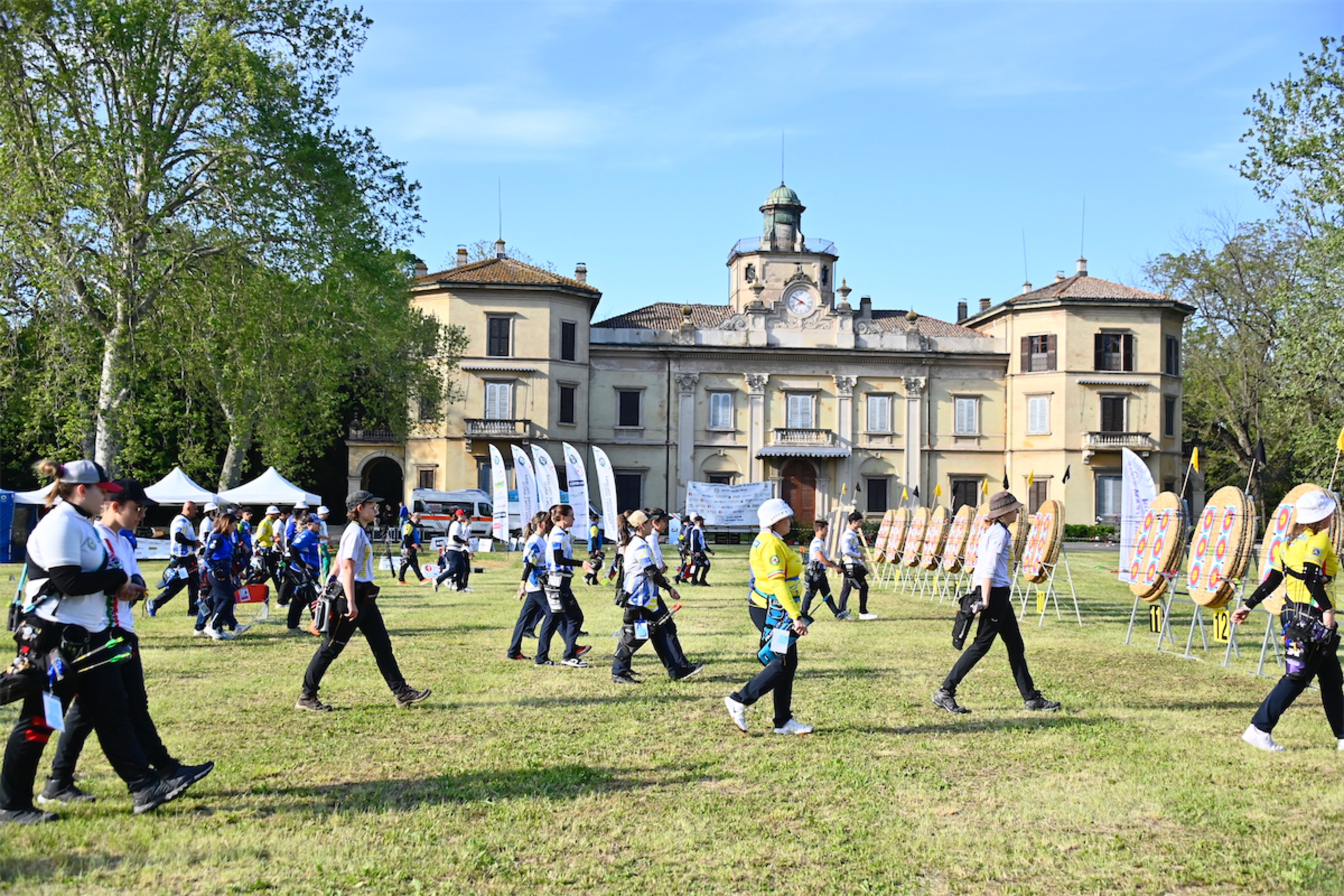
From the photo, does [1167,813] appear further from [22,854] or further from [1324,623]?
[22,854]

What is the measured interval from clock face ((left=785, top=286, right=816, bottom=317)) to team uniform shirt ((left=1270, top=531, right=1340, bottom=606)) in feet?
152

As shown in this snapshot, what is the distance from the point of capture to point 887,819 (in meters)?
6.43

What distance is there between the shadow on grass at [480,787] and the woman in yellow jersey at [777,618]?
107cm

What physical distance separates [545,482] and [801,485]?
90.5 ft

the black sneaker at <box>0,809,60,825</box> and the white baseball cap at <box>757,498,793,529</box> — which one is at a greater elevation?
the white baseball cap at <box>757,498,793,529</box>

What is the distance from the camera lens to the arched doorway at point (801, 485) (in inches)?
2093

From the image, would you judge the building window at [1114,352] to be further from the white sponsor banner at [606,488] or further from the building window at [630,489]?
the white sponsor banner at [606,488]

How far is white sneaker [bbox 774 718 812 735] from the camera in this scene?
8.71 m

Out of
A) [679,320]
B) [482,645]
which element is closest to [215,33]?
[482,645]

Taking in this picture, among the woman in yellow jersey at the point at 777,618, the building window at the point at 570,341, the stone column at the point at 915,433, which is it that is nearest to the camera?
the woman in yellow jersey at the point at 777,618

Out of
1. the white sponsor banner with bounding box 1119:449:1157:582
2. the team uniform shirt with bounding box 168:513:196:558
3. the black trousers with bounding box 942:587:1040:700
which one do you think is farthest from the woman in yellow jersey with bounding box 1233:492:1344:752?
the team uniform shirt with bounding box 168:513:196:558

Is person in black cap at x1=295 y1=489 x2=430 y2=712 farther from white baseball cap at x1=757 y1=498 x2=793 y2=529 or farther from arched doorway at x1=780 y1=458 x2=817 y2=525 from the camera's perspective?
arched doorway at x1=780 y1=458 x2=817 y2=525

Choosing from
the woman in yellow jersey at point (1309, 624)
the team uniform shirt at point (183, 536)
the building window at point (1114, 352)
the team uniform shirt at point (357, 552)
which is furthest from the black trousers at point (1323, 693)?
the building window at point (1114, 352)

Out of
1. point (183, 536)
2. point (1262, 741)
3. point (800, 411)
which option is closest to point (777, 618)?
point (1262, 741)
